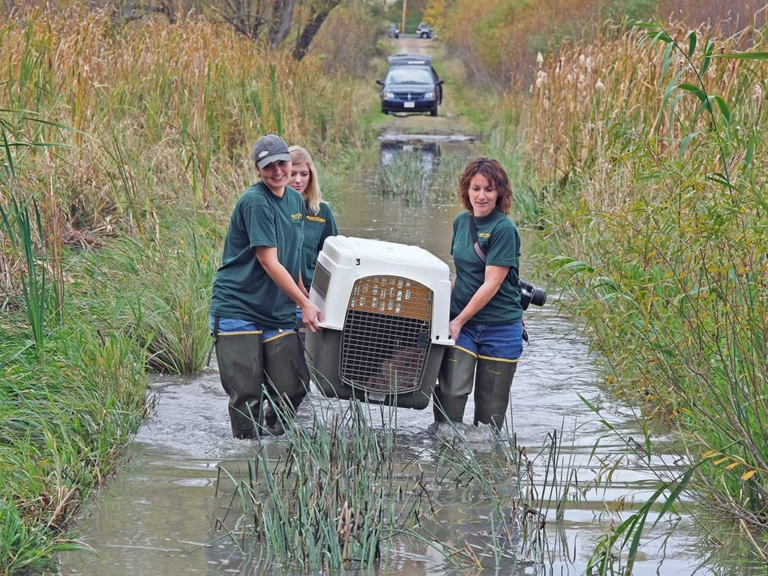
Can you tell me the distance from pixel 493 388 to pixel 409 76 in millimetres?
27388

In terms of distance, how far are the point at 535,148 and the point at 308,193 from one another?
26.9 ft

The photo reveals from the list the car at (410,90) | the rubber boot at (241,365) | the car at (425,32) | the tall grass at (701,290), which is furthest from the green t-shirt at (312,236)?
the car at (425,32)

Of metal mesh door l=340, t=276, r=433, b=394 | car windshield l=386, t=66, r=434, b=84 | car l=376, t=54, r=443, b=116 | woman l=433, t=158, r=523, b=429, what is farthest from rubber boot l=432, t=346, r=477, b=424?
car windshield l=386, t=66, r=434, b=84

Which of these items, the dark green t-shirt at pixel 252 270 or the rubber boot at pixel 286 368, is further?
the rubber boot at pixel 286 368

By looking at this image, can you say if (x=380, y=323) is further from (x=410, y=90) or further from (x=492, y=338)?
(x=410, y=90)

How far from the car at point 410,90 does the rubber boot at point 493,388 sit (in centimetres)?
2550

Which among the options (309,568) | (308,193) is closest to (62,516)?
(309,568)

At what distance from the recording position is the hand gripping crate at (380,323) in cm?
522

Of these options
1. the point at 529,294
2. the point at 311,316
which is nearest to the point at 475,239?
the point at 529,294

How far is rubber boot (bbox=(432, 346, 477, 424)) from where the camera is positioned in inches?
224

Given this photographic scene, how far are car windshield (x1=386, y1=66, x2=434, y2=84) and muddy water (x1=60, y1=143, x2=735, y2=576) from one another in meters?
24.7

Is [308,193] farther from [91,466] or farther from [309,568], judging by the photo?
[309,568]

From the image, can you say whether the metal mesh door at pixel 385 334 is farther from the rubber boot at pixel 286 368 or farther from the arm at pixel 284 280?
the rubber boot at pixel 286 368

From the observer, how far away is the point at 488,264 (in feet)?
18.1
